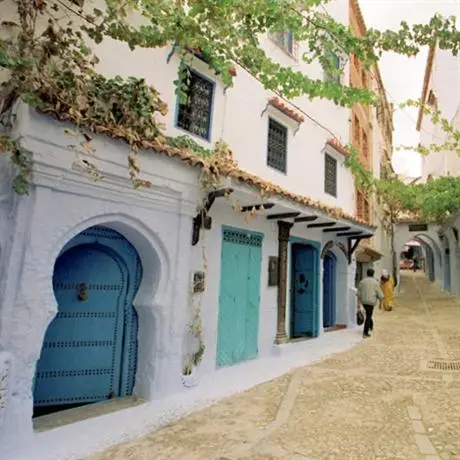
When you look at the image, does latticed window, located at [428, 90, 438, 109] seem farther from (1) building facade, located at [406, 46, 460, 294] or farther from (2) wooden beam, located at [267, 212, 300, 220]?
(2) wooden beam, located at [267, 212, 300, 220]

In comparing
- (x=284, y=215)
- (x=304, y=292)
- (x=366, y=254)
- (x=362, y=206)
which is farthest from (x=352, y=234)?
(x=366, y=254)

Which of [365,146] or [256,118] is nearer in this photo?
[256,118]

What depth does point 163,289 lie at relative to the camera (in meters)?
5.06

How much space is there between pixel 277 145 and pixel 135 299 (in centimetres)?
530

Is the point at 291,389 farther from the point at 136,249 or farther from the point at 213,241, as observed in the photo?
the point at 136,249

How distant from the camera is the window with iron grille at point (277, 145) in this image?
834 centimetres

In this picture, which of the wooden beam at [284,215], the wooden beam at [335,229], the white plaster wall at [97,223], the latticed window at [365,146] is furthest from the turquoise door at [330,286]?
the white plaster wall at [97,223]

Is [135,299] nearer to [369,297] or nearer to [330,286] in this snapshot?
[369,297]

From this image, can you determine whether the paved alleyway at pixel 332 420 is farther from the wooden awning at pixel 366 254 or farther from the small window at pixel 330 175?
the wooden awning at pixel 366 254

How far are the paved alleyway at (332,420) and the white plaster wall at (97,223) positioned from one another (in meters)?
1.00

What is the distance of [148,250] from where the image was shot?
513 centimetres

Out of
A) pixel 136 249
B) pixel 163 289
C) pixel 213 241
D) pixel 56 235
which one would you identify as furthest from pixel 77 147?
pixel 213 241

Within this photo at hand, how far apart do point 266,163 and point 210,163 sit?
9.56 feet

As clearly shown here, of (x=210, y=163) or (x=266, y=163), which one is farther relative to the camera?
(x=266, y=163)
